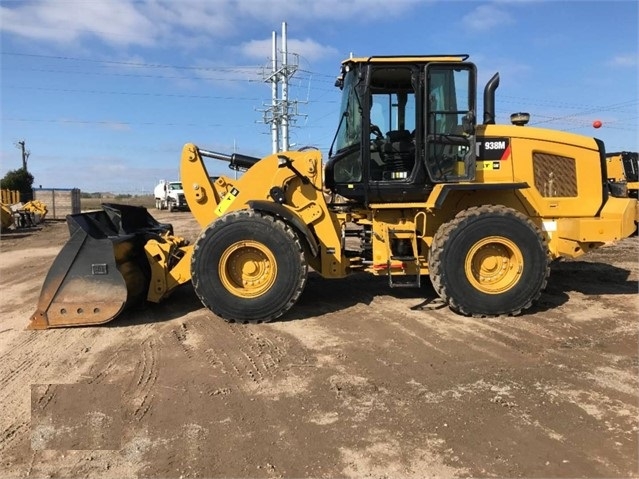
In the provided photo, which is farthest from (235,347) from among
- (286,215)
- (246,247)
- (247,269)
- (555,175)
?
(555,175)

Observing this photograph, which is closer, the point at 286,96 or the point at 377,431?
the point at 377,431

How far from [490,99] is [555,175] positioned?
49.9 inches

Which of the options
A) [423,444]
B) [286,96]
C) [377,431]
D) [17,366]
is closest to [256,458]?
[377,431]

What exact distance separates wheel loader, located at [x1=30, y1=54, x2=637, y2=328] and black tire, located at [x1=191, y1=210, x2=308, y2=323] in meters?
0.01

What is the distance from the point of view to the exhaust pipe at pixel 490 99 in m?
6.68

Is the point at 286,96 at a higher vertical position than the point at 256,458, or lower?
higher

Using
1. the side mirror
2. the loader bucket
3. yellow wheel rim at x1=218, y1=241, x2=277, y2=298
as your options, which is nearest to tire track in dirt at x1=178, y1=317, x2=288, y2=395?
yellow wheel rim at x1=218, y1=241, x2=277, y2=298

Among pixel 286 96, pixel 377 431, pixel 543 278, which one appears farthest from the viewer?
pixel 286 96

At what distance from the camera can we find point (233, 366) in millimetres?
4629

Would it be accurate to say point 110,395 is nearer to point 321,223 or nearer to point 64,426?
point 64,426

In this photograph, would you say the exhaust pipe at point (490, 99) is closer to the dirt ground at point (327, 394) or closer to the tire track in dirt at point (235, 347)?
the dirt ground at point (327, 394)

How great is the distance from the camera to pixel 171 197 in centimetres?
3459

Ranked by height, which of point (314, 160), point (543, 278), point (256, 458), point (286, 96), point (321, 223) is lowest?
point (256, 458)

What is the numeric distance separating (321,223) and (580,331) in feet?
10.1
